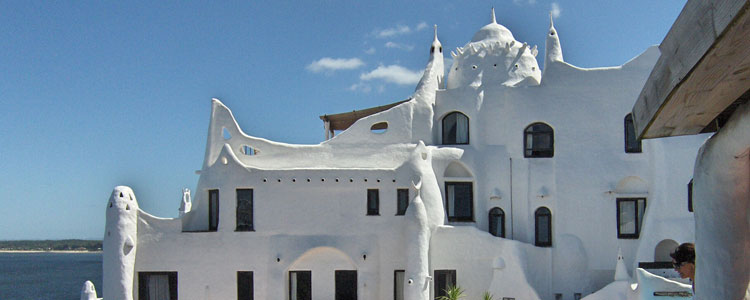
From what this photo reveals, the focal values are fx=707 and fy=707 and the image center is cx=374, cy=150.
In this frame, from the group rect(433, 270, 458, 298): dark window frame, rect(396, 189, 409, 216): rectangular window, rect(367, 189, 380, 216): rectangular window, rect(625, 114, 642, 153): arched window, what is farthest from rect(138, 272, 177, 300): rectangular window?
rect(625, 114, 642, 153): arched window

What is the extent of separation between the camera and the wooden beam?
2744 millimetres

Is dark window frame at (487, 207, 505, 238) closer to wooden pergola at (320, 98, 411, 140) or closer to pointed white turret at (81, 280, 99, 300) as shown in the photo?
wooden pergola at (320, 98, 411, 140)

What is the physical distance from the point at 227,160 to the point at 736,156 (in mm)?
20160

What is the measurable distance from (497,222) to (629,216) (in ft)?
14.4

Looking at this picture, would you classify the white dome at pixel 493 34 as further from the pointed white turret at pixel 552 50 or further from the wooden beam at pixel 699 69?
the wooden beam at pixel 699 69

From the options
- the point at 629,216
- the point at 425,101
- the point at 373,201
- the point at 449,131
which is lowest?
the point at 629,216

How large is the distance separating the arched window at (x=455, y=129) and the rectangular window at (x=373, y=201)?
157 inches

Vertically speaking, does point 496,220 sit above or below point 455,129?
below

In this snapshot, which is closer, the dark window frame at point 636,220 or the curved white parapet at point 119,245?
the curved white parapet at point 119,245

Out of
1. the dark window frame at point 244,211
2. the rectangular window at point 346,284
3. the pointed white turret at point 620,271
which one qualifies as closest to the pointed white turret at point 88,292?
the dark window frame at point 244,211

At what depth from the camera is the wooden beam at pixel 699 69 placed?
9.00 feet

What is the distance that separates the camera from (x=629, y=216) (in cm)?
2378

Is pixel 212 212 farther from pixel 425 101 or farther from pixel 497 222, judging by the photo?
pixel 497 222

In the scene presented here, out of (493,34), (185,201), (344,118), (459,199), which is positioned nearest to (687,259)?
(459,199)
